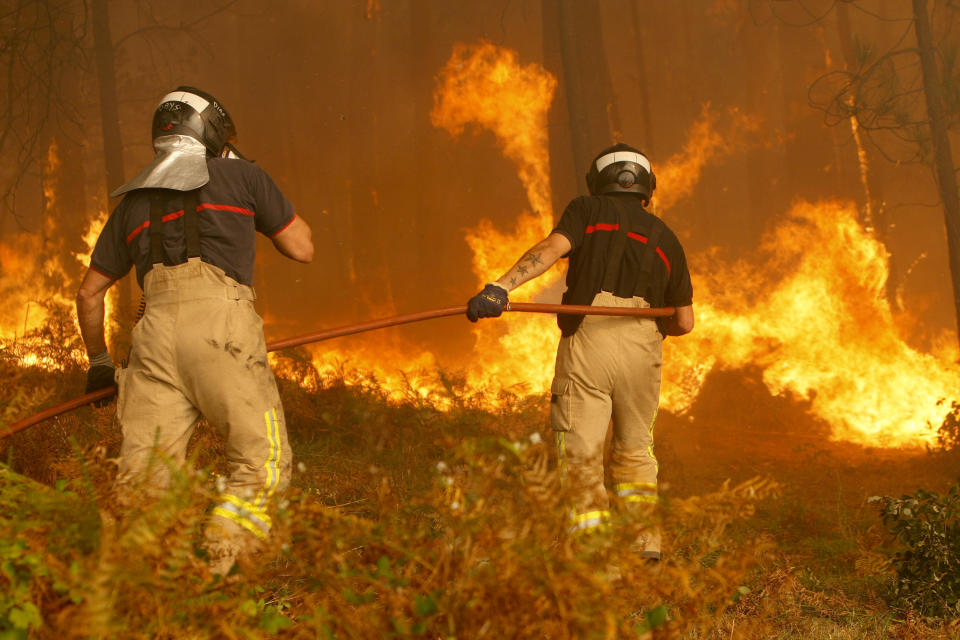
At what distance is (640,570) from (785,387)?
24.7 feet

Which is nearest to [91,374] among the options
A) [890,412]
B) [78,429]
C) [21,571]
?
[21,571]

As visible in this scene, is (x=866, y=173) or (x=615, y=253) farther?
(x=866, y=173)

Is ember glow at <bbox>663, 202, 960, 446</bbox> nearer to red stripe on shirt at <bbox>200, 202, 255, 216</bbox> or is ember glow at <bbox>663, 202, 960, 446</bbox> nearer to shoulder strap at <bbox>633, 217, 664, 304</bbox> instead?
shoulder strap at <bbox>633, 217, 664, 304</bbox>

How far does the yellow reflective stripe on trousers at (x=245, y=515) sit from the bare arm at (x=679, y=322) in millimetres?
2197

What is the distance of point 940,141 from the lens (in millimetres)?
7844

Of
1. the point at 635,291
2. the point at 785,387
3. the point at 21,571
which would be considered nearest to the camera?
the point at 21,571

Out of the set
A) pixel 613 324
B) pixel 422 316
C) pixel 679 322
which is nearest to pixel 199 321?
pixel 422 316

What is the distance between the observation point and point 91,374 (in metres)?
3.38

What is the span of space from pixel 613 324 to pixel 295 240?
1518 millimetres

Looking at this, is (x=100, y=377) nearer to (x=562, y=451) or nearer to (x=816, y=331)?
(x=562, y=451)

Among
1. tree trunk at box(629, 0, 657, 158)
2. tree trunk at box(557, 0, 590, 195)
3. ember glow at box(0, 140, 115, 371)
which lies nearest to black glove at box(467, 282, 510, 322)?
tree trunk at box(557, 0, 590, 195)

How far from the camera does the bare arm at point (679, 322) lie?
153 inches

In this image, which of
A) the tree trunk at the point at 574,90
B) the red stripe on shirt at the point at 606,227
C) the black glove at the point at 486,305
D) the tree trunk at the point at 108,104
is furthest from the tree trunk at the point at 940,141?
the tree trunk at the point at 108,104

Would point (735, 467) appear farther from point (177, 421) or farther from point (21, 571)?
point (21, 571)
